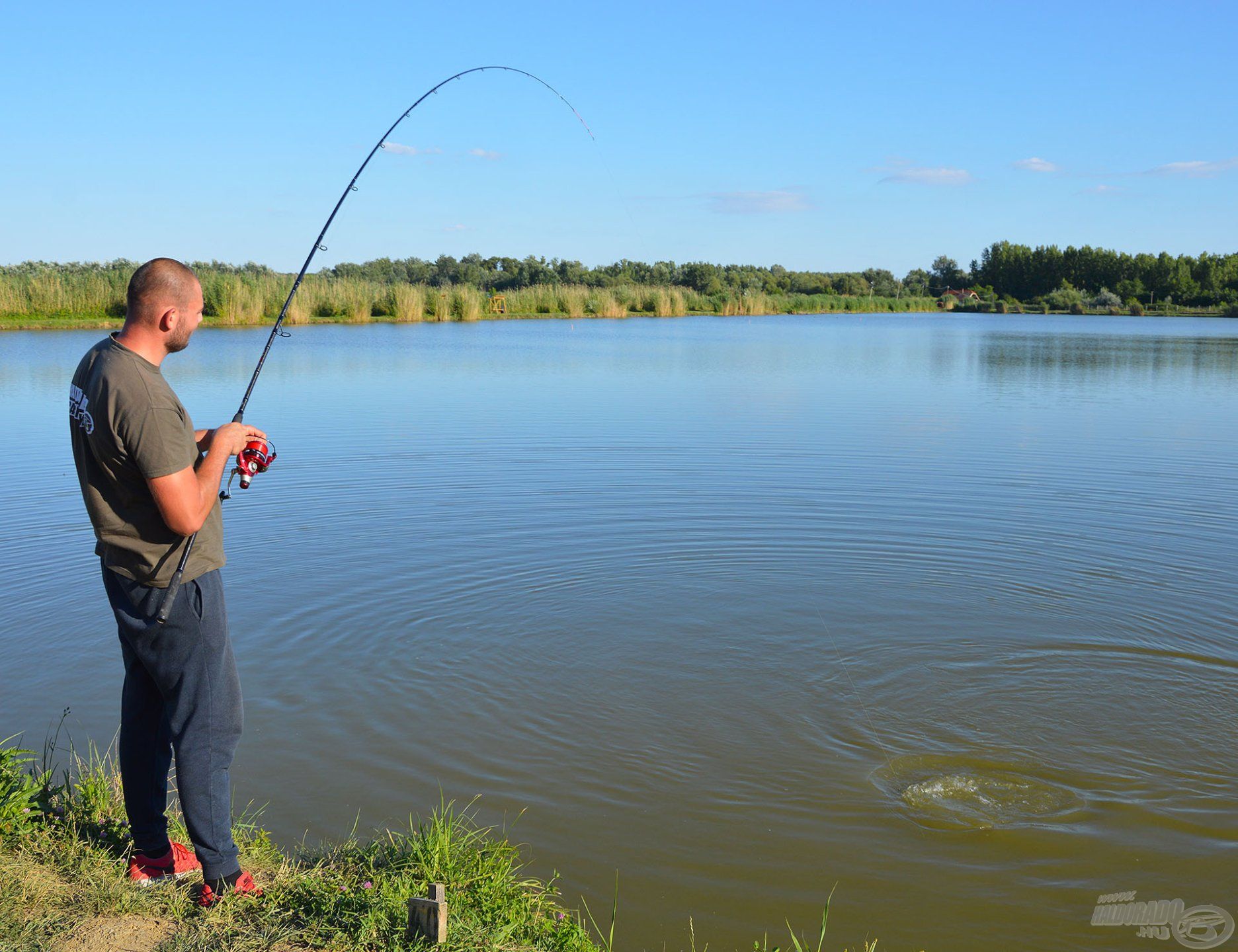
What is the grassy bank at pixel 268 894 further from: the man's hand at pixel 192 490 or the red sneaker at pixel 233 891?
the man's hand at pixel 192 490

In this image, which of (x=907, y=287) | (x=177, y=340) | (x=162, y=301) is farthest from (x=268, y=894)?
(x=907, y=287)

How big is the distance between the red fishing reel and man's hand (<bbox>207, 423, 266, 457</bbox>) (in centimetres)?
6

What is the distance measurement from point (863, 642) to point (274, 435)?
10.9 m

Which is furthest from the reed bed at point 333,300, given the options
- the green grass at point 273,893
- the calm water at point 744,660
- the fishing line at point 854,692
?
the green grass at point 273,893

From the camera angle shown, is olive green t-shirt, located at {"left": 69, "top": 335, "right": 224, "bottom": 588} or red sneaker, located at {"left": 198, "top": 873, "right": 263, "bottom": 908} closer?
olive green t-shirt, located at {"left": 69, "top": 335, "right": 224, "bottom": 588}

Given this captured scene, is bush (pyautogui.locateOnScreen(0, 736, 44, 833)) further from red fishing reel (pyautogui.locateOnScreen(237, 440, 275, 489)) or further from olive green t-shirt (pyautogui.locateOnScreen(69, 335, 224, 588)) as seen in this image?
red fishing reel (pyautogui.locateOnScreen(237, 440, 275, 489))

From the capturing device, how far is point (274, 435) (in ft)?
48.2

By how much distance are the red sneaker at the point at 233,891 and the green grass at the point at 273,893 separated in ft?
0.10

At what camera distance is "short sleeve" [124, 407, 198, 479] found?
114 inches

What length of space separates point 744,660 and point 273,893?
3.28 meters

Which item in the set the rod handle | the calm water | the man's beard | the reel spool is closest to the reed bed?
the calm water

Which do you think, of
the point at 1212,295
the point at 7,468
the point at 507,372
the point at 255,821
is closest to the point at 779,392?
the point at 507,372

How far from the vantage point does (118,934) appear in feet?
9.75

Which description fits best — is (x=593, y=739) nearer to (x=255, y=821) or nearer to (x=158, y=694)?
(x=255, y=821)
